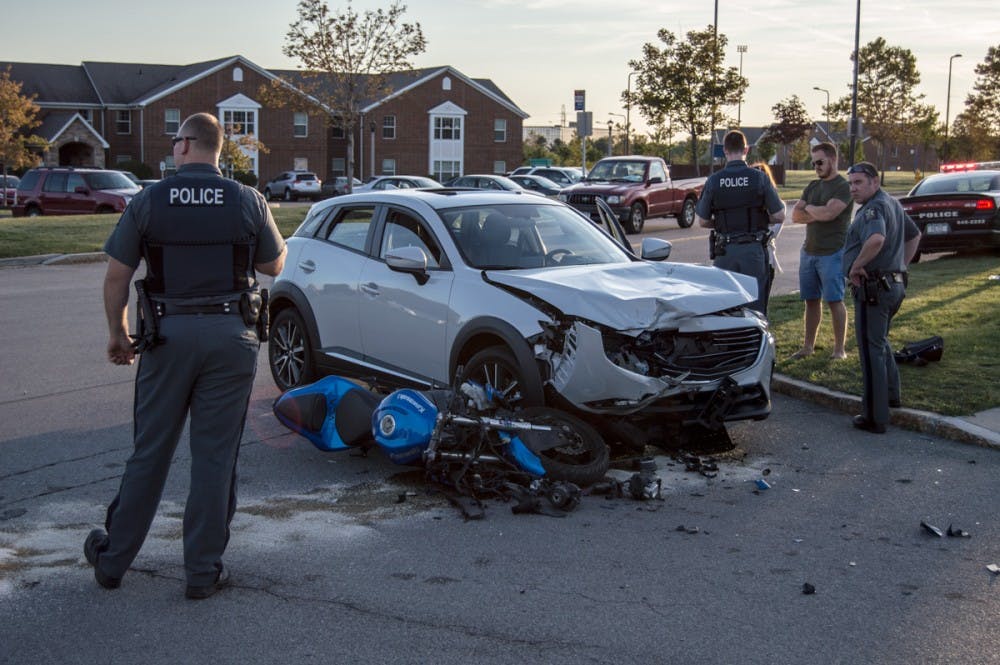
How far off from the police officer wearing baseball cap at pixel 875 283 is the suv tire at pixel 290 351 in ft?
13.2

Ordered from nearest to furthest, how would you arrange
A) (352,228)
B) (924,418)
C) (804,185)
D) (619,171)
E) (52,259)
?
1. (924,418)
2. (352,228)
3. (52,259)
4. (619,171)
5. (804,185)

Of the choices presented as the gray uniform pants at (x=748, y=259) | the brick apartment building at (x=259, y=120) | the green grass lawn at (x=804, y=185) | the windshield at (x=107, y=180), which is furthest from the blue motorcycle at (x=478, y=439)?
the brick apartment building at (x=259, y=120)

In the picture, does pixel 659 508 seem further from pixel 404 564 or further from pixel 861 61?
pixel 861 61

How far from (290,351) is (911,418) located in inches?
185

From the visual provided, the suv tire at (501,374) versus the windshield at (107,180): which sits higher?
the windshield at (107,180)

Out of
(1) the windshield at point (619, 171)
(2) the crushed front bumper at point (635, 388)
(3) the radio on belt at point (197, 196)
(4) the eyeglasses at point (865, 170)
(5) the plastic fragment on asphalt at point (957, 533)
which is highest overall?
(1) the windshield at point (619, 171)

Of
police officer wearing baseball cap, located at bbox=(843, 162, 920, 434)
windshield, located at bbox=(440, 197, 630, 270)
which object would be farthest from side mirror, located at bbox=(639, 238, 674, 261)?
police officer wearing baseball cap, located at bbox=(843, 162, 920, 434)

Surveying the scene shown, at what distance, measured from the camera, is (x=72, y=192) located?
1235 inches

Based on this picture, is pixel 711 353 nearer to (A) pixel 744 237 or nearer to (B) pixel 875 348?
(B) pixel 875 348

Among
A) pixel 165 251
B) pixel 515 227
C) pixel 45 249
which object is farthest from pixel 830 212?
pixel 45 249

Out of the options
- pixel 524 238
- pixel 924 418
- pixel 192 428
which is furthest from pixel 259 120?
pixel 192 428

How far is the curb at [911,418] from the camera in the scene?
767 cm

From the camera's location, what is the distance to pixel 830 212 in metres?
9.94

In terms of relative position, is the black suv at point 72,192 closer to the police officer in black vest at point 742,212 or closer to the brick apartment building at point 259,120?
the police officer in black vest at point 742,212
